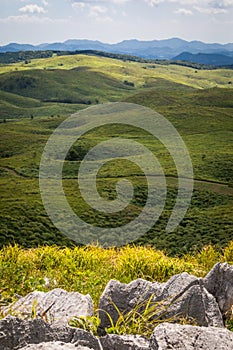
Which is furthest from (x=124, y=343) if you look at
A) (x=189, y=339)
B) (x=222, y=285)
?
(x=222, y=285)

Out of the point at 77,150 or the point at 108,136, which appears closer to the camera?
the point at 77,150

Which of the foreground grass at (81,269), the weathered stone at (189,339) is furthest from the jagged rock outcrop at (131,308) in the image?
the foreground grass at (81,269)

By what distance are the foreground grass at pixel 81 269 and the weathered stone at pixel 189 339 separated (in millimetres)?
4480

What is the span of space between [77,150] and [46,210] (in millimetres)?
81404

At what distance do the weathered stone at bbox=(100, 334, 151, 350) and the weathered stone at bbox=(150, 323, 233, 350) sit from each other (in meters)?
0.21

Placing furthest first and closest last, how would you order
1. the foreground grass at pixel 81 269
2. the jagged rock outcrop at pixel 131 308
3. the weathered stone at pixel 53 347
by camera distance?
1. the foreground grass at pixel 81 269
2. the jagged rock outcrop at pixel 131 308
3. the weathered stone at pixel 53 347

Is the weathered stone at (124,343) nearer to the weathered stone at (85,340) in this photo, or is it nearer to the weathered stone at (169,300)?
the weathered stone at (85,340)

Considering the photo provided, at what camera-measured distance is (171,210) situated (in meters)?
97.6

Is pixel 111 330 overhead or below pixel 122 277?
overhead

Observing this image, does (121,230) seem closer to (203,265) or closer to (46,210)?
(46,210)

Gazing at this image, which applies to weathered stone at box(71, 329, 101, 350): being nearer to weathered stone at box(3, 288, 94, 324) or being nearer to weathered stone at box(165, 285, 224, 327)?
weathered stone at box(3, 288, 94, 324)

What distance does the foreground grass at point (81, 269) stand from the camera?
11.8m

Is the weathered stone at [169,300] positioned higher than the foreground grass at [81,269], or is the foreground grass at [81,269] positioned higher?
the weathered stone at [169,300]

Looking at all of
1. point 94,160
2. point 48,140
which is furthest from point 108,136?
point 94,160
